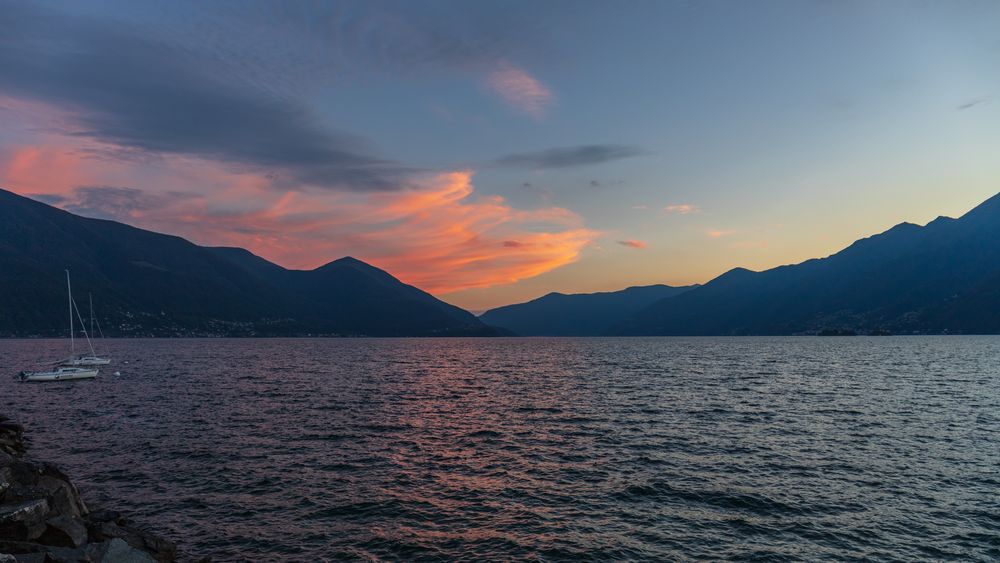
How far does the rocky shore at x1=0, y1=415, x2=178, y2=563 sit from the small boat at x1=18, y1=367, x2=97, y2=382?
94.2m

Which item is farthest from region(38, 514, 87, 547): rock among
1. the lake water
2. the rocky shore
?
the lake water

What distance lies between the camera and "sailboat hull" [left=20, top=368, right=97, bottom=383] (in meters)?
94.8

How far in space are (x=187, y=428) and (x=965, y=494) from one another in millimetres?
61911

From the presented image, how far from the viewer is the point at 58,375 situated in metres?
96.8

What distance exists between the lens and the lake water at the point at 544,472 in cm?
2456

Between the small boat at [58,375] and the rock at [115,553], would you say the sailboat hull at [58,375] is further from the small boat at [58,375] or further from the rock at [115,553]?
the rock at [115,553]

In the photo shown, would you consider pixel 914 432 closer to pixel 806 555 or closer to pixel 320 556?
pixel 806 555

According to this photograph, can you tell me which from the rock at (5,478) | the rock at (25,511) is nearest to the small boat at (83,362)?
the rock at (5,478)

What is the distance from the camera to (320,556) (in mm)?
23000

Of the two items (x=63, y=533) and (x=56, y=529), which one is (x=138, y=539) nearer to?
(x=63, y=533)

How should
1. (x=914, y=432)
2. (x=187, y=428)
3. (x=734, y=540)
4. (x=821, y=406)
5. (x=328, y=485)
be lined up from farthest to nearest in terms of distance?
1. (x=821, y=406)
2. (x=187, y=428)
3. (x=914, y=432)
4. (x=328, y=485)
5. (x=734, y=540)

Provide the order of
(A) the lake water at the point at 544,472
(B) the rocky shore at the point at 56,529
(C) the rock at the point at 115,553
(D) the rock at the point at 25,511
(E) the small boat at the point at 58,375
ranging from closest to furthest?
(B) the rocky shore at the point at 56,529 < (C) the rock at the point at 115,553 < (D) the rock at the point at 25,511 < (A) the lake water at the point at 544,472 < (E) the small boat at the point at 58,375

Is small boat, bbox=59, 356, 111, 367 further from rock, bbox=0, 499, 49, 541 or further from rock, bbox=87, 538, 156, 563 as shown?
rock, bbox=87, 538, 156, 563

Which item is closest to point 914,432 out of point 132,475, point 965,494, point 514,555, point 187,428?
point 965,494
